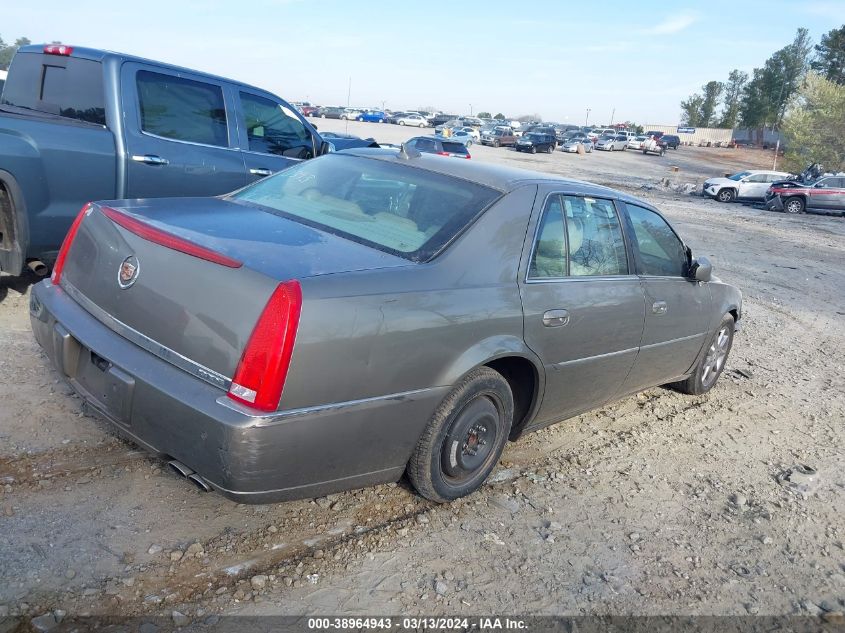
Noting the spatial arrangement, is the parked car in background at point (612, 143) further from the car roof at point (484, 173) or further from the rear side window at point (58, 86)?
the car roof at point (484, 173)

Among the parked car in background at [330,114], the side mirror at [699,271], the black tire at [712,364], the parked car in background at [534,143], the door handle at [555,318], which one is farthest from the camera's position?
the parked car in background at [330,114]

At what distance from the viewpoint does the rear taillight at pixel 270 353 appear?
2512mm

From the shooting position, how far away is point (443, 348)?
9.85 ft

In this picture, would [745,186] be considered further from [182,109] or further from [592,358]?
[592,358]

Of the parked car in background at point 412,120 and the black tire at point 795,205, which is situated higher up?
the parked car in background at point 412,120

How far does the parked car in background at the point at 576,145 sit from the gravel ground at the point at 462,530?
5337 cm

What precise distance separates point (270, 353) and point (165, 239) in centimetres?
78

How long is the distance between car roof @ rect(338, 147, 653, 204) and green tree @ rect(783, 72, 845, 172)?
40.2 m

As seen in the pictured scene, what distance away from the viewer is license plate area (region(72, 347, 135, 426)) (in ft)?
9.16

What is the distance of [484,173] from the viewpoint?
12.5 ft

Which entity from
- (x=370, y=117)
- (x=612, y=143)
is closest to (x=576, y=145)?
(x=612, y=143)

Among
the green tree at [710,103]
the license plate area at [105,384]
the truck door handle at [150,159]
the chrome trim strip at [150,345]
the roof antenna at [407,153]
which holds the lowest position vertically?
the license plate area at [105,384]

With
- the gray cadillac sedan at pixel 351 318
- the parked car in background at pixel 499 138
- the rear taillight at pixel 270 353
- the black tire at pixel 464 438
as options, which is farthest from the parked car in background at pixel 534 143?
the rear taillight at pixel 270 353

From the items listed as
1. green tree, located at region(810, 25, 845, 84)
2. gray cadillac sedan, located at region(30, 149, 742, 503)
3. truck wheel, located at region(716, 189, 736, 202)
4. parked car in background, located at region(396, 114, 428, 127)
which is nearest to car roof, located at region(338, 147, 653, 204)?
gray cadillac sedan, located at region(30, 149, 742, 503)
